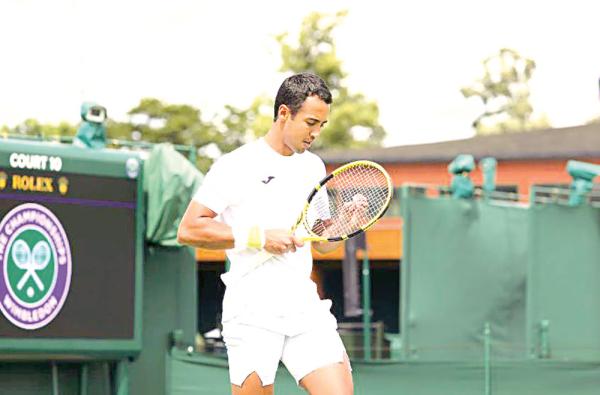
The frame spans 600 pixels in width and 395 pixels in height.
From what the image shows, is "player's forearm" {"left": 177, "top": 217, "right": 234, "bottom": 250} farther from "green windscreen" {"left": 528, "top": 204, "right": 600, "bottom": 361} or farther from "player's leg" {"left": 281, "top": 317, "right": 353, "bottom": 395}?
"green windscreen" {"left": 528, "top": 204, "right": 600, "bottom": 361}

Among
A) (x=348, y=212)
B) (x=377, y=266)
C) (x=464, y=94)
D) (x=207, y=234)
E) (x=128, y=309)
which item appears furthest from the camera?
(x=464, y=94)

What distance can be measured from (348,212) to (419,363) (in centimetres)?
396

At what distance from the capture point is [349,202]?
6508 mm

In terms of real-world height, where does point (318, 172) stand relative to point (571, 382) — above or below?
above

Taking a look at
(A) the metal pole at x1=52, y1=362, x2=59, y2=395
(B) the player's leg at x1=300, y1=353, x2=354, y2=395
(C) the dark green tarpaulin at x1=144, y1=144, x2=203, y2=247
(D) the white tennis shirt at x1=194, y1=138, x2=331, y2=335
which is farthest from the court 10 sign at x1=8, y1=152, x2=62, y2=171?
(B) the player's leg at x1=300, y1=353, x2=354, y2=395

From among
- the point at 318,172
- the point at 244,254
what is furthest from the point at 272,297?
the point at 318,172

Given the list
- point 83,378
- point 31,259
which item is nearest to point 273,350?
point 31,259

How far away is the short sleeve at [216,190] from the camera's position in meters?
6.10

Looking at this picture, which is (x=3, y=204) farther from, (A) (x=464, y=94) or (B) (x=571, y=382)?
(A) (x=464, y=94)

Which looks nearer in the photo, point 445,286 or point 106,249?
point 106,249

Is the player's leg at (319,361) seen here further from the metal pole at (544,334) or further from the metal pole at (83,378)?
the metal pole at (544,334)

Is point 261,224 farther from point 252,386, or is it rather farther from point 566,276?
point 566,276

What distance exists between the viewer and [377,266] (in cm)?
3391

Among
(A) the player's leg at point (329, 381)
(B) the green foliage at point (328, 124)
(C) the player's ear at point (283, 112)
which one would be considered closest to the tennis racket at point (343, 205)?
(C) the player's ear at point (283, 112)
